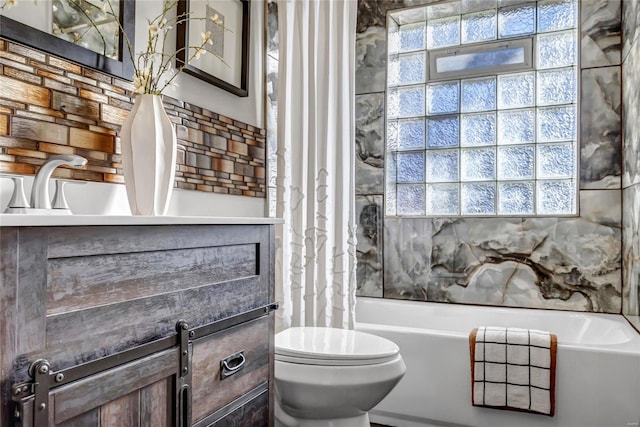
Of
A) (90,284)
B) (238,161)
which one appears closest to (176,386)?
(90,284)

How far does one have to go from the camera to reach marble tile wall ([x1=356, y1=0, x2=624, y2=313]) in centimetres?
250

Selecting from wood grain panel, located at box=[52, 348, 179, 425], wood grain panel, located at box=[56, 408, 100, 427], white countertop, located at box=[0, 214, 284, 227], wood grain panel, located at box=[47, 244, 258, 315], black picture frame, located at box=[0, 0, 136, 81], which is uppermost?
black picture frame, located at box=[0, 0, 136, 81]

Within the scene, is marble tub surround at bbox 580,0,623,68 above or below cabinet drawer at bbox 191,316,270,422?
above

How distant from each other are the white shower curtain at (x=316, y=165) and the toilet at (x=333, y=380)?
481mm

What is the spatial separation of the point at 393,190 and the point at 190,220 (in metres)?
2.19

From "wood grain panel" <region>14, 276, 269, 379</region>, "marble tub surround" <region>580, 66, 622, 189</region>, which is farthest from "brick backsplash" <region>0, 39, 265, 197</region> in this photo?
"marble tub surround" <region>580, 66, 622, 189</region>

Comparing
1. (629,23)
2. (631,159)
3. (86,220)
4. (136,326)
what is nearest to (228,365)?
(136,326)

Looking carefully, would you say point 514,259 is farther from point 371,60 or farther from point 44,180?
point 44,180

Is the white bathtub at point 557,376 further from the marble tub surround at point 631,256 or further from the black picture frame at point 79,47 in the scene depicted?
the black picture frame at point 79,47

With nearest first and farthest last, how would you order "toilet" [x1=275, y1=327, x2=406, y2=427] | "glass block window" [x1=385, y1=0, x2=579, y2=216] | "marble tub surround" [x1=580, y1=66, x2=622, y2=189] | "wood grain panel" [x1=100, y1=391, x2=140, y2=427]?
"wood grain panel" [x1=100, y1=391, x2=140, y2=427] < "toilet" [x1=275, y1=327, x2=406, y2=427] < "marble tub surround" [x1=580, y1=66, x2=622, y2=189] < "glass block window" [x1=385, y1=0, x2=579, y2=216]

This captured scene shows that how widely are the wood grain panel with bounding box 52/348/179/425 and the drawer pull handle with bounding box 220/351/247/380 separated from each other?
6.2 inches

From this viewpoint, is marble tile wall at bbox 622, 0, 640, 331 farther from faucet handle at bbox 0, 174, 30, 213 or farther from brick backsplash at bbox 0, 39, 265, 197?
faucet handle at bbox 0, 174, 30, 213

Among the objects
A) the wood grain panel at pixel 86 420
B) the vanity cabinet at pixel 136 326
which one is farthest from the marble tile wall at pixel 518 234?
the wood grain panel at pixel 86 420

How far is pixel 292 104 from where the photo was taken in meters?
2.21
